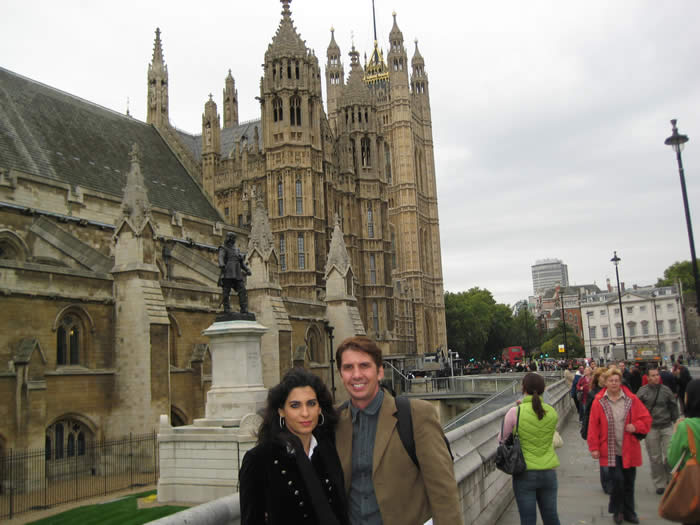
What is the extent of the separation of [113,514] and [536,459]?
39.6ft

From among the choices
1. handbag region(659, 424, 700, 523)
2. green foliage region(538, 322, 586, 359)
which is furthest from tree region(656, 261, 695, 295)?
handbag region(659, 424, 700, 523)

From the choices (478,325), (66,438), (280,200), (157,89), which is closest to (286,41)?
(280,200)

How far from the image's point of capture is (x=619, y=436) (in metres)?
8.02

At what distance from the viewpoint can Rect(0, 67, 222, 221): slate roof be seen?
2831 cm

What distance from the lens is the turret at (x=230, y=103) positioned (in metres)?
50.7

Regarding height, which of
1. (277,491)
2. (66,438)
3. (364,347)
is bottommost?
(66,438)

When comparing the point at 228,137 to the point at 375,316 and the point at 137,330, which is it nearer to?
the point at 375,316

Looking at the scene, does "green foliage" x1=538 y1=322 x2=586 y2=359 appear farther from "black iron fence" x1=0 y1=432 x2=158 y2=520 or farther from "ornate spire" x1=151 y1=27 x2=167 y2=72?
"black iron fence" x1=0 y1=432 x2=158 y2=520

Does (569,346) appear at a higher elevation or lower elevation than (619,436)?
lower

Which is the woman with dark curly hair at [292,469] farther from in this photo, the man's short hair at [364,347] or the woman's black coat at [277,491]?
the man's short hair at [364,347]

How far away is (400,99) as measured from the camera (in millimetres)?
81688

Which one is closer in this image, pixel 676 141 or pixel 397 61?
pixel 676 141

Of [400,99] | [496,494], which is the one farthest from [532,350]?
[496,494]

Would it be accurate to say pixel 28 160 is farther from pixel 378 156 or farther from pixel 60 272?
pixel 378 156
